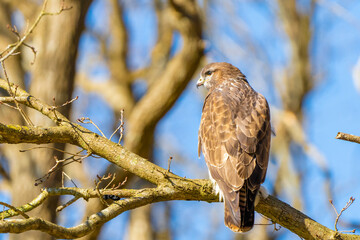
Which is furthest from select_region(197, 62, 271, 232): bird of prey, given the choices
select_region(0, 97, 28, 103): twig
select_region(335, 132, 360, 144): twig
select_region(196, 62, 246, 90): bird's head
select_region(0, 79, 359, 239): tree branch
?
select_region(0, 97, 28, 103): twig

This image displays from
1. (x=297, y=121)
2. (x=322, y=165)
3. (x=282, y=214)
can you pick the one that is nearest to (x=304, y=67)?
(x=297, y=121)

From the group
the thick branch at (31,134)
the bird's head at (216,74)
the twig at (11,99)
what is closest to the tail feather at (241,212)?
the thick branch at (31,134)

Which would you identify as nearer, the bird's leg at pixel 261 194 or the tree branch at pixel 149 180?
the tree branch at pixel 149 180

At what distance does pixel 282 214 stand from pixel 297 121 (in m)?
7.18

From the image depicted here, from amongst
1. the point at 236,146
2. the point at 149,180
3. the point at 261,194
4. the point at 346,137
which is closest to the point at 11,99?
the point at 149,180

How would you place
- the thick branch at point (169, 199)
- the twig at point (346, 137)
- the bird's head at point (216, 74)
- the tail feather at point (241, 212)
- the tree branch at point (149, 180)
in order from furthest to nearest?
1. the bird's head at point (216, 74)
2. the tail feather at point (241, 212)
3. the tree branch at point (149, 180)
4. the twig at point (346, 137)
5. the thick branch at point (169, 199)

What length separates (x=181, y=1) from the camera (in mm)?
8242

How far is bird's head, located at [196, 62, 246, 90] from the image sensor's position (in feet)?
20.9

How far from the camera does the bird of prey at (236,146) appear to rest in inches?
173

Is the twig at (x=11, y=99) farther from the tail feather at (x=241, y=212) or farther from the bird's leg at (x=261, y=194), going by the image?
the bird's leg at (x=261, y=194)

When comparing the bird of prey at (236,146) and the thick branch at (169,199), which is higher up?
the bird of prey at (236,146)

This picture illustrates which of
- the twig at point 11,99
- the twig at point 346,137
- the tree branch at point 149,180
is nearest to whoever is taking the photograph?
the twig at point 346,137

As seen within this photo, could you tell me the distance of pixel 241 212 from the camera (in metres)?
4.35

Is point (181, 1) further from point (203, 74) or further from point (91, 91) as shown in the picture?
point (91, 91)
